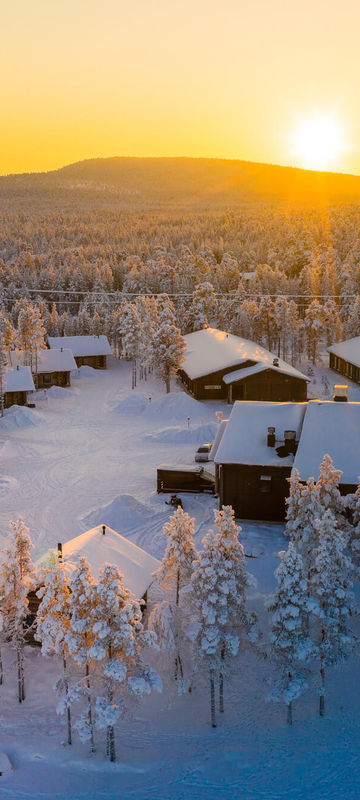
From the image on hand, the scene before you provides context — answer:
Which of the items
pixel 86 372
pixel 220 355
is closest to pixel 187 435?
pixel 220 355

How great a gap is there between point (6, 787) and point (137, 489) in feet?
64.2

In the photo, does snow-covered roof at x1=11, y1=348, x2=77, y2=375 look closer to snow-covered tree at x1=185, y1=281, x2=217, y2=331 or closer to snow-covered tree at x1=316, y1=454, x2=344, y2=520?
Result: snow-covered tree at x1=185, y1=281, x2=217, y2=331

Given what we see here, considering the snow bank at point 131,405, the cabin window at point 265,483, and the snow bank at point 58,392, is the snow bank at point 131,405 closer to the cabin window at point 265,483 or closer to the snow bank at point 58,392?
the snow bank at point 58,392

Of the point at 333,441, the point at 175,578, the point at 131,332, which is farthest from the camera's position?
the point at 131,332

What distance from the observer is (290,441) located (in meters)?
30.5

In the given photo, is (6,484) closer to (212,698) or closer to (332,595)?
(212,698)

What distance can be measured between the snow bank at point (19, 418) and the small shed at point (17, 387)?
175 inches

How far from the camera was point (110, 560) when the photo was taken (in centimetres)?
2241

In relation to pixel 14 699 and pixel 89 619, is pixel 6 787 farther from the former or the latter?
pixel 89 619

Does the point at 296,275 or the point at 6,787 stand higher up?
the point at 296,275

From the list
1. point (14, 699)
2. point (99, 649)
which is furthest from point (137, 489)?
point (99, 649)

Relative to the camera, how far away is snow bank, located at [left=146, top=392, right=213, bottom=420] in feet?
177

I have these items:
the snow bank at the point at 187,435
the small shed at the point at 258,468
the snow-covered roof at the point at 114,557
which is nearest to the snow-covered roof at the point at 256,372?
the snow bank at the point at 187,435

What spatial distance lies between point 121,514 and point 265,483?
702 centimetres
